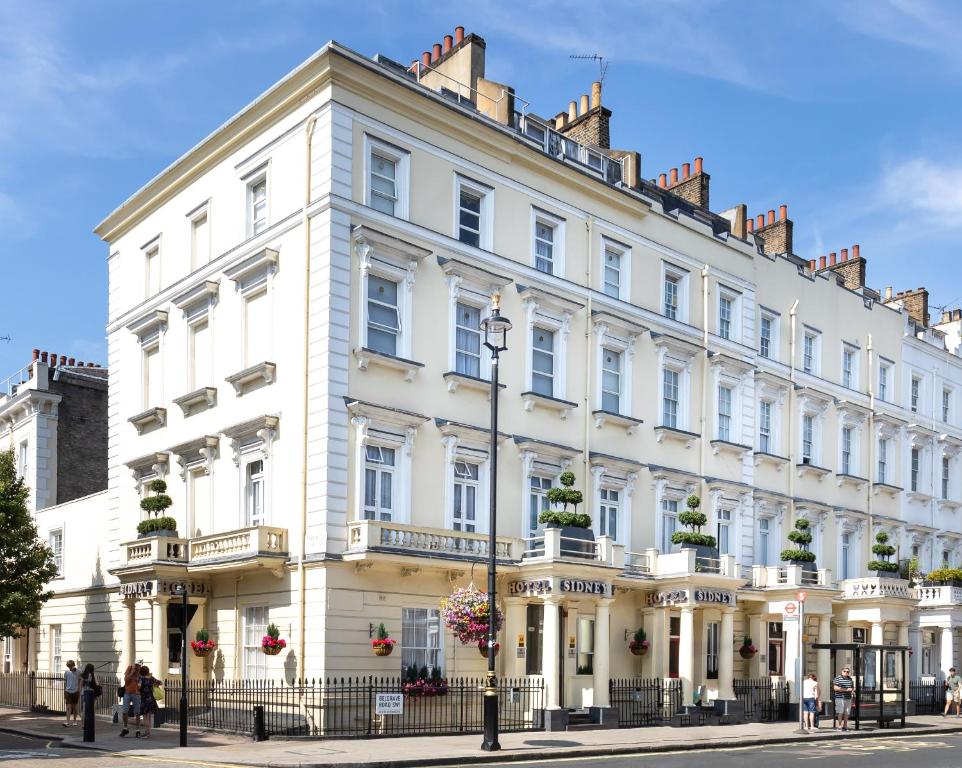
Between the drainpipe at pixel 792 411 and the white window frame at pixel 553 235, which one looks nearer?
the white window frame at pixel 553 235

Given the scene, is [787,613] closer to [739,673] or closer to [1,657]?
[739,673]

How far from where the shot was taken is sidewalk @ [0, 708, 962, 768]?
19.8m

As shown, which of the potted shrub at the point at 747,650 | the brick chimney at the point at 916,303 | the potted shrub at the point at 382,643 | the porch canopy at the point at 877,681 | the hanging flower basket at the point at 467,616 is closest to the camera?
the hanging flower basket at the point at 467,616

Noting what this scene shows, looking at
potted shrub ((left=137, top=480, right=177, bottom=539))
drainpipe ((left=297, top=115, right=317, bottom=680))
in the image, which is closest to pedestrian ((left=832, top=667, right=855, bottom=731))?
drainpipe ((left=297, top=115, right=317, bottom=680))

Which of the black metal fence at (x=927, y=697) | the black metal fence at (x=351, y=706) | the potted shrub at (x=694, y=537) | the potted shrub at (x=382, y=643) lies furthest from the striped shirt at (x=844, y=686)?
the potted shrub at (x=382, y=643)

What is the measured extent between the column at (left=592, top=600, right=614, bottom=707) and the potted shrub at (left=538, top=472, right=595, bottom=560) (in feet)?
5.20

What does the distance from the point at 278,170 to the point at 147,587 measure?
10.7 m

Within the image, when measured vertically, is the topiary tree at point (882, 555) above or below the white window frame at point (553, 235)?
below

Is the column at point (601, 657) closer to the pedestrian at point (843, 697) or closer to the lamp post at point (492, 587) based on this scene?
the pedestrian at point (843, 697)

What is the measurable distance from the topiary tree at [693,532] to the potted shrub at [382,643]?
9846 millimetres

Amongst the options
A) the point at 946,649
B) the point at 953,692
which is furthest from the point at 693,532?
the point at 946,649

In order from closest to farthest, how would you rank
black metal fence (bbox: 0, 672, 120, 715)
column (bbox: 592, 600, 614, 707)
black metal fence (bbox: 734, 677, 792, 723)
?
A: column (bbox: 592, 600, 614, 707)
black metal fence (bbox: 0, 672, 120, 715)
black metal fence (bbox: 734, 677, 792, 723)

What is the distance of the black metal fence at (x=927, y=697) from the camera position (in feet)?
126

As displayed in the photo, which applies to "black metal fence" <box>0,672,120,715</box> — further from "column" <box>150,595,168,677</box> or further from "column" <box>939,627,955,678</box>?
"column" <box>939,627,955,678</box>
